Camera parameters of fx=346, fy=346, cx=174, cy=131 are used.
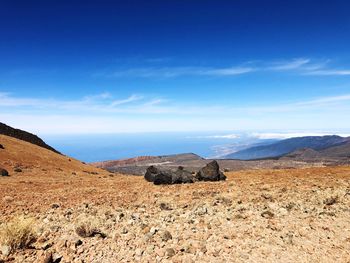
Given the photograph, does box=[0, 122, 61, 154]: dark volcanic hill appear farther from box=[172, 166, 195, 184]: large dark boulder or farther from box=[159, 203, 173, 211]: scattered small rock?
box=[159, 203, 173, 211]: scattered small rock

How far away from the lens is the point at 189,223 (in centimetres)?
1109

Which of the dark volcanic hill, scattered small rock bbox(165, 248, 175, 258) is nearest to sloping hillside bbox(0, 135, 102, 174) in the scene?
the dark volcanic hill

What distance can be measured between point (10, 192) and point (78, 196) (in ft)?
11.2

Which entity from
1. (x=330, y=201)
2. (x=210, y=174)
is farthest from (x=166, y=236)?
(x=210, y=174)

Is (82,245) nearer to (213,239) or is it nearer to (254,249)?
(213,239)

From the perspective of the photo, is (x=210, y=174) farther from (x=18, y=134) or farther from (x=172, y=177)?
(x=18, y=134)

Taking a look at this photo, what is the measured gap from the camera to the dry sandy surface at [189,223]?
29.4 feet

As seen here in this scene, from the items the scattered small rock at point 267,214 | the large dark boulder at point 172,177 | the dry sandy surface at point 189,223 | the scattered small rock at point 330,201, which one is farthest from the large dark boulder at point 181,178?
the scattered small rock at point 267,214

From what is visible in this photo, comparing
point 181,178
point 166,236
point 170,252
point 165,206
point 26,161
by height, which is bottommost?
point 170,252

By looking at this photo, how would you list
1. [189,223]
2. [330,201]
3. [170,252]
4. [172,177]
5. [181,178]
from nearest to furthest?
[170,252] → [189,223] → [330,201] → [172,177] → [181,178]

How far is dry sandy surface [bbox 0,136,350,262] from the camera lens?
29.4 feet

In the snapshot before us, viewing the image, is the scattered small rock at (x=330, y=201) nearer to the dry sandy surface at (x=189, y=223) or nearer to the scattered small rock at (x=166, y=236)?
the dry sandy surface at (x=189, y=223)

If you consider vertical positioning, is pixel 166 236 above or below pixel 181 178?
below

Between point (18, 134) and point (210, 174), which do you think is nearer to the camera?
point (210, 174)
